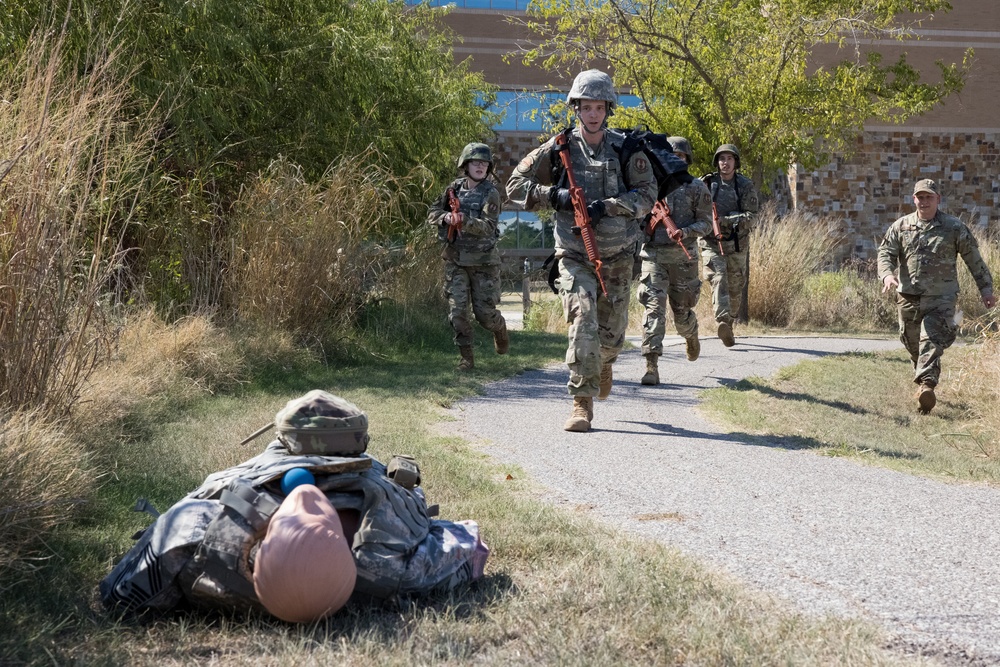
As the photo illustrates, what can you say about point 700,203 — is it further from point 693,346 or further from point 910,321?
point 910,321

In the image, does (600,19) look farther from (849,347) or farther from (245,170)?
(245,170)

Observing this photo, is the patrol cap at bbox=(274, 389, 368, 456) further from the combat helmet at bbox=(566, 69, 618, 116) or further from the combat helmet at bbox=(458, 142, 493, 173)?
the combat helmet at bbox=(458, 142, 493, 173)

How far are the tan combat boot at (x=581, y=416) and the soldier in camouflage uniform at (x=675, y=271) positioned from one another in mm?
2668

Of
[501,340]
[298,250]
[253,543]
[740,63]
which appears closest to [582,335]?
[298,250]

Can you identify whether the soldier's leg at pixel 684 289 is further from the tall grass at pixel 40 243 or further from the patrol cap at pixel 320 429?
the patrol cap at pixel 320 429

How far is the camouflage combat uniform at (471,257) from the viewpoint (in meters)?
11.2

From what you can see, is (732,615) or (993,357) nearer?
(732,615)

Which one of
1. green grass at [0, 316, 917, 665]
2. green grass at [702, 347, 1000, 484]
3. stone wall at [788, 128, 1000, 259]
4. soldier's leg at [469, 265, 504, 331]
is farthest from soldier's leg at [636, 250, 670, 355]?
stone wall at [788, 128, 1000, 259]

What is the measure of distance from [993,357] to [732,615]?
6.26 meters

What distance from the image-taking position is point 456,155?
2117 centimetres

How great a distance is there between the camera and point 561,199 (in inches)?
301

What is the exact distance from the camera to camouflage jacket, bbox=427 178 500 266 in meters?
11.1

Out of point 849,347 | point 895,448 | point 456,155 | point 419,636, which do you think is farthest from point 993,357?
point 456,155

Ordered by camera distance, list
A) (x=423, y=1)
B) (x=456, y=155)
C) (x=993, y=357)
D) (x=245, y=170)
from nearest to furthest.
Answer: (x=993, y=357), (x=245, y=170), (x=456, y=155), (x=423, y=1)
